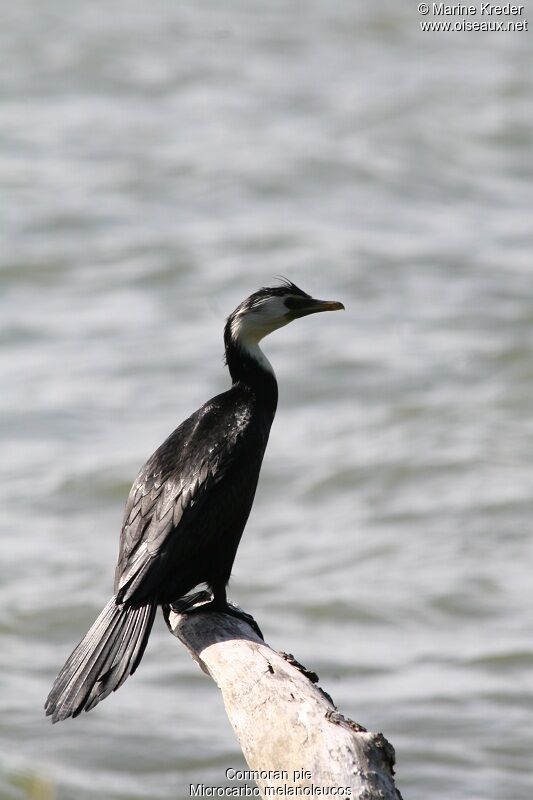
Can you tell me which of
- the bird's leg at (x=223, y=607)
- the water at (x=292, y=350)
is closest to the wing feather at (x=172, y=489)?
the bird's leg at (x=223, y=607)

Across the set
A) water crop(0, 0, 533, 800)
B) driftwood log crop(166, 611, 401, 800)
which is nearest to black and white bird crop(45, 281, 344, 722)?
driftwood log crop(166, 611, 401, 800)

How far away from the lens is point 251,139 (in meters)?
20.5

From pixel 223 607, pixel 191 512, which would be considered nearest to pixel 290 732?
pixel 223 607

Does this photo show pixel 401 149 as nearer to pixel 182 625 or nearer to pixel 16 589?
pixel 16 589

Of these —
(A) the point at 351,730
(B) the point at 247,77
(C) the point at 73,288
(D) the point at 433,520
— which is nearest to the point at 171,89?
(B) the point at 247,77

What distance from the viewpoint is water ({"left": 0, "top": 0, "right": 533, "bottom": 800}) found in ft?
31.1

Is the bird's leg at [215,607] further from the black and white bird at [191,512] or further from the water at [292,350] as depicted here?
the water at [292,350]

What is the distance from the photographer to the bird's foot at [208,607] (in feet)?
18.4

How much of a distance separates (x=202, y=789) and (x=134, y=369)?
6.83 m

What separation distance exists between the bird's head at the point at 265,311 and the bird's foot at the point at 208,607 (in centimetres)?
112

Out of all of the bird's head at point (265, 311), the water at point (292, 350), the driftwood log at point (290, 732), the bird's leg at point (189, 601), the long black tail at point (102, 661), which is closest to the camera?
the driftwood log at point (290, 732)

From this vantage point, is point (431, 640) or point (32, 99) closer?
point (431, 640)

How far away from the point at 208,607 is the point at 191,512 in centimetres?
39

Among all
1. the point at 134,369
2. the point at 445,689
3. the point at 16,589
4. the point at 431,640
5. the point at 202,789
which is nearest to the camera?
the point at 202,789
